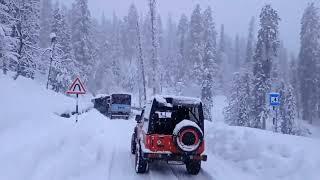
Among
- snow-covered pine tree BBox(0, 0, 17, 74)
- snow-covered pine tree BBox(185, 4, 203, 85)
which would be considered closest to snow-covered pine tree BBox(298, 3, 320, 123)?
snow-covered pine tree BBox(185, 4, 203, 85)

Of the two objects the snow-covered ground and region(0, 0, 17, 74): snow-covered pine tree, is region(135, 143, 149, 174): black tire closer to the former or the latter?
the snow-covered ground

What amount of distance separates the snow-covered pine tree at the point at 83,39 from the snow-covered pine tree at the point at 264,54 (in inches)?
1014

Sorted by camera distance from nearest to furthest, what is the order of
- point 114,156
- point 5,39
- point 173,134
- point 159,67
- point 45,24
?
point 173,134 → point 114,156 → point 5,39 → point 159,67 → point 45,24

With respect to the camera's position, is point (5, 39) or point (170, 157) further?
point (5, 39)

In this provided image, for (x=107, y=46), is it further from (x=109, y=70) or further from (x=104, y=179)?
(x=104, y=179)

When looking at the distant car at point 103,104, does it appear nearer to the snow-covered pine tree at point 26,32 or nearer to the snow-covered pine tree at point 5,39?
the snow-covered pine tree at point 26,32

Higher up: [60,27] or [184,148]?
[60,27]

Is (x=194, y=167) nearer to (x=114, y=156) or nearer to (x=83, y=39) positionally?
(x=114, y=156)

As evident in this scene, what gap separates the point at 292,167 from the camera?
9344 mm

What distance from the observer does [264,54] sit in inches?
1799

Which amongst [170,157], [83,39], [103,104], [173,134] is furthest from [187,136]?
[83,39]

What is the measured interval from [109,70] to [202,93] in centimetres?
2801

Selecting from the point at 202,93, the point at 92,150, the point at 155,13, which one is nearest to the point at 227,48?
the point at 202,93

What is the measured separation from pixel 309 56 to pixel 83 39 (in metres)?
35.5
